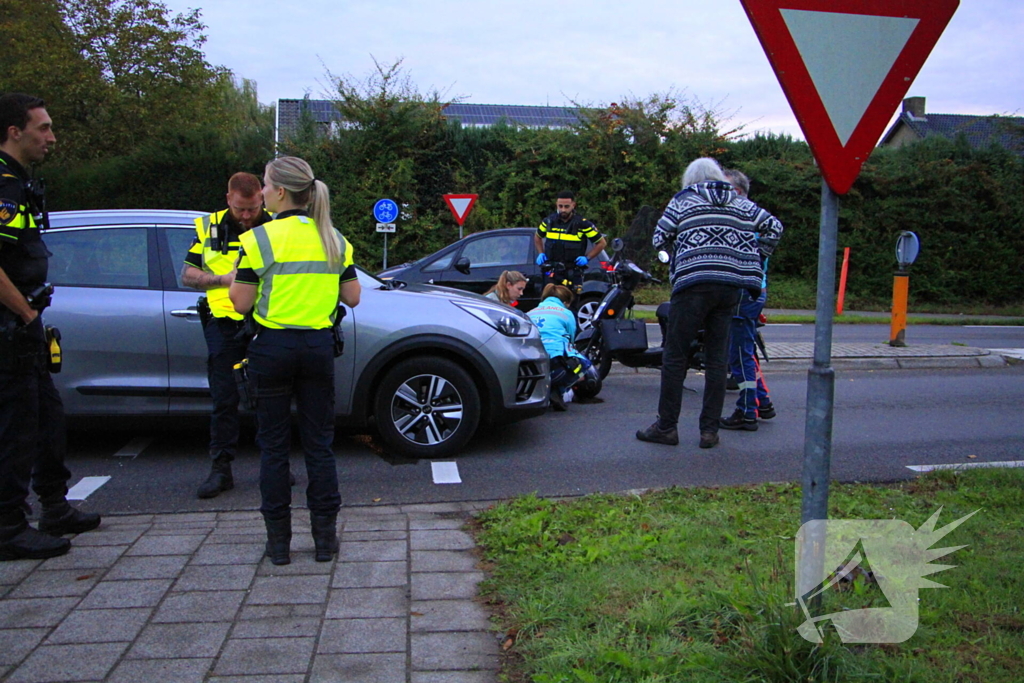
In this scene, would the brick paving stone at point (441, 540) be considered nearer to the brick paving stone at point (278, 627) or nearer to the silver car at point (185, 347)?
the brick paving stone at point (278, 627)

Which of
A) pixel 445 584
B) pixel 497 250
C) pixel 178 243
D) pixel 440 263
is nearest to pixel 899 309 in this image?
pixel 497 250

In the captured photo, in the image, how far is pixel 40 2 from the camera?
21875 millimetres

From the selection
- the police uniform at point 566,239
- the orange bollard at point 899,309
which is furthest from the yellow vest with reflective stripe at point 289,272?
the orange bollard at point 899,309

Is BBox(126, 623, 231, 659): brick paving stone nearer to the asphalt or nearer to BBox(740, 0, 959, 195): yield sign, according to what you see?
the asphalt

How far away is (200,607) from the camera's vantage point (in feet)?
11.4

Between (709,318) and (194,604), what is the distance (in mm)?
4095

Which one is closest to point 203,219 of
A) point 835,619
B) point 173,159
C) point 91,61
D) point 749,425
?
point 835,619

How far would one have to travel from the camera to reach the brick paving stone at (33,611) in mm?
3340

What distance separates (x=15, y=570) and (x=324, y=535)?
135 centimetres

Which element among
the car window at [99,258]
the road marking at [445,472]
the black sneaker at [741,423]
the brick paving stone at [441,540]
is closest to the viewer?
the brick paving stone at [441,540]

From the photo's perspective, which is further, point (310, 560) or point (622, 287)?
point (622, 287)

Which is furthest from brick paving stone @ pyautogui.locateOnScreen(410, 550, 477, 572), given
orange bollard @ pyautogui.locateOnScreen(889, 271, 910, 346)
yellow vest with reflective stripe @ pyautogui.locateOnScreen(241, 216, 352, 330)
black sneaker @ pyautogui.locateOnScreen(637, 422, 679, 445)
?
orange bollard @ pyautogui.locateOnScreen(889, 271, 910, 346)

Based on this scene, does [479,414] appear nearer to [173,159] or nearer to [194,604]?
[194,604]

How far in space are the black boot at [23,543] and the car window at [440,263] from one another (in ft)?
27.4
